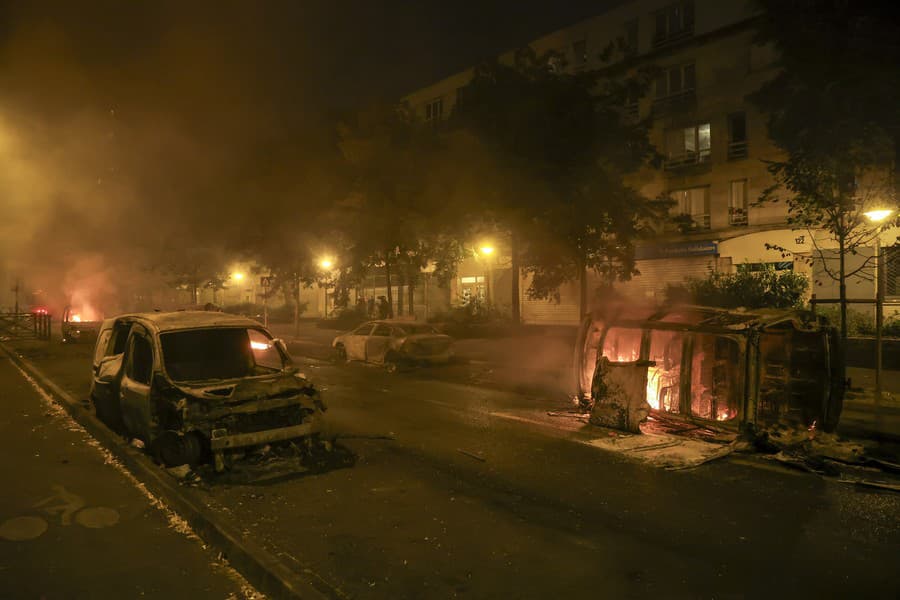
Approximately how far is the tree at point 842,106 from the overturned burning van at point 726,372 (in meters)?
3.54

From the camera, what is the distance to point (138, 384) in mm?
6742

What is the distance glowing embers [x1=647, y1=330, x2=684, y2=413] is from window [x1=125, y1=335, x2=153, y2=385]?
243 inches

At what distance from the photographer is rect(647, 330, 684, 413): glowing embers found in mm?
8609

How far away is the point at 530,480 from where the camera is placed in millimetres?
6105

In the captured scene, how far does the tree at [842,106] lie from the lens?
34.9 ft

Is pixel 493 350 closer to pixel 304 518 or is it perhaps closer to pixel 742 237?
pixel 742 237

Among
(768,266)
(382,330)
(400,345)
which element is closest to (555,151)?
(382,330)

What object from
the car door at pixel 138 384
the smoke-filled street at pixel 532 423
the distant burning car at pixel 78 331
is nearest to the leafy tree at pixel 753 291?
the smoke-filled street at pixel 532 423

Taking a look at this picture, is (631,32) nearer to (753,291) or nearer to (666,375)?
(753,291)

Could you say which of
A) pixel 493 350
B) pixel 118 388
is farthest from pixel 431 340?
pixel 118 388

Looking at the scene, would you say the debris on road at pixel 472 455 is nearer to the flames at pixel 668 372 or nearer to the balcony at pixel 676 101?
the flames at pixel 668 372

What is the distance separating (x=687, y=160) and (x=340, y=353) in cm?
1638

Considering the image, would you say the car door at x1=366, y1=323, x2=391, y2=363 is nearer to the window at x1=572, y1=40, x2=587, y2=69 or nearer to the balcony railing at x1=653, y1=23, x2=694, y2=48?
the balcony railing at x1=653, y1=23, x2=694, y2=48

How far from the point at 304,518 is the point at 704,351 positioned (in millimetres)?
5820
